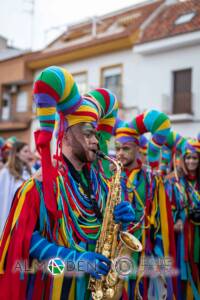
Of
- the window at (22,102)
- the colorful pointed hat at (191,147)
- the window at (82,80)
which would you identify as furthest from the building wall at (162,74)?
the colorful pointed hat at (191,147)

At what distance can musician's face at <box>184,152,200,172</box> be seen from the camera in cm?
527

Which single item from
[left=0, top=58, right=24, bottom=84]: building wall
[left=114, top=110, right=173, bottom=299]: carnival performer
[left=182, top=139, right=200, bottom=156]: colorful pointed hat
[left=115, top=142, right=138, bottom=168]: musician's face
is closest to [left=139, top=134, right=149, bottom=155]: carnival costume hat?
[left=182, top=139, right=200, bottom=156]: colorful pointed hat

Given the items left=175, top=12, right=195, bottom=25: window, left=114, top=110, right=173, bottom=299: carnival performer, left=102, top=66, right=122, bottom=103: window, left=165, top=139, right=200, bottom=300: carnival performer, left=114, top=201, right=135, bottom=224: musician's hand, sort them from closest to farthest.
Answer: left=114, top=201, right=135, bottom=224: musician's hand
left=114, top=110, right=173, bottom=299: carnival performer
left=165, top=139, right=200, bottom=300: carnival performer
left=175, top=12, right=195, bottom=25: window
left=102, top=66, right=122, bottom=103: window

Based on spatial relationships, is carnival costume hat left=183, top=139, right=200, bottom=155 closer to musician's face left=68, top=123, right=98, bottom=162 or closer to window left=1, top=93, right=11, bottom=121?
musician's face left=68, top=123, right=98, bottom=162

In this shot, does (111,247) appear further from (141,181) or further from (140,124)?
(140,124)

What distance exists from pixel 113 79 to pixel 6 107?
8592 mm

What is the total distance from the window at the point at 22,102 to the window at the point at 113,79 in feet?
20.1

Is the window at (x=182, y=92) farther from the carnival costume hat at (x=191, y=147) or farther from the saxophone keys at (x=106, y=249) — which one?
the saxophone keys at (x=106, y=249)

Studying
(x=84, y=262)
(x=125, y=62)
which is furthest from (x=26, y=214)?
(x=125, y=62)

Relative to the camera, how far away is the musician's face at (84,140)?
8.48 ft

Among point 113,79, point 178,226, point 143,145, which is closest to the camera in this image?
point 178,226

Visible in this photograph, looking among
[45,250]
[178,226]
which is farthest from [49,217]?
[178,226]

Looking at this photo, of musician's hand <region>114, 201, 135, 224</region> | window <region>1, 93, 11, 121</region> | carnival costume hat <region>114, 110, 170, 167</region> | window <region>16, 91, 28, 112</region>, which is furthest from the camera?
window <region>1, 93, 11, 121</region>

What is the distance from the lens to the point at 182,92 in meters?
16.3
